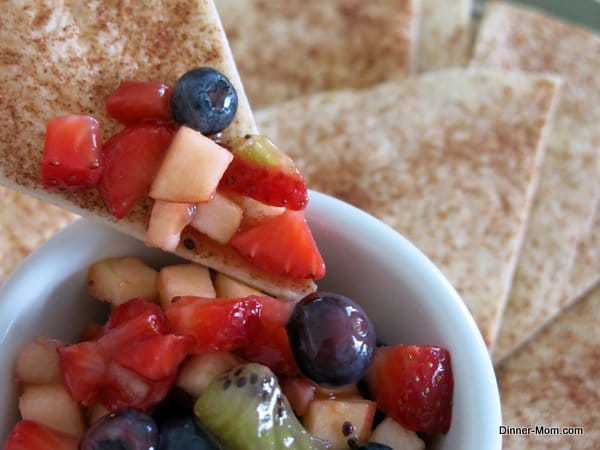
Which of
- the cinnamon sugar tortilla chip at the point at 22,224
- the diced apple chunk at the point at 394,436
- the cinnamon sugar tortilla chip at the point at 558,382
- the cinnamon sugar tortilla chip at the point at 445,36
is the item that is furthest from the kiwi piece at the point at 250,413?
the cinnamon sugar tortilla chip at the point at 445,36

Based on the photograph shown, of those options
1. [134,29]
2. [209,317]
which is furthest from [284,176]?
[134,29]

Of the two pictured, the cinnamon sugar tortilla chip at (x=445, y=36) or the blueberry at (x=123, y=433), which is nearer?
the blueberry at (x=123, y=433)

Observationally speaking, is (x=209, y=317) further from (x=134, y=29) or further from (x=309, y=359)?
(x=134, y=29)

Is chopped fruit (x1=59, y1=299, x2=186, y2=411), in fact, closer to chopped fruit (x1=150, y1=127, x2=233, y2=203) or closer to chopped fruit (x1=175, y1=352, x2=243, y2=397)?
chopped fruit (x1=175, y1=352, x2=243, y2=397)

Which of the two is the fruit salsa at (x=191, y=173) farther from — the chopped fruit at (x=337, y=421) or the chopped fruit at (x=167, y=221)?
the chopped fruit at (x=337, y=421)

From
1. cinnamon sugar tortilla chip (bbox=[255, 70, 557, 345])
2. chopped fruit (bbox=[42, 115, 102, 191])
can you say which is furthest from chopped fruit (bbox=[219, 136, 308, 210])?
cinnamon sugar tortilla chip (bbox=[255, 70, 557, 345])
